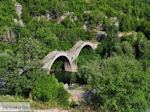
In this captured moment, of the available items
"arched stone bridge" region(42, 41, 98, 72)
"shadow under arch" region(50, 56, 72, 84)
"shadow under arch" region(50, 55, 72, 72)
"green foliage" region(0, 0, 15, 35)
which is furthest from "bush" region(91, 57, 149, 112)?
"green foliage" region(0, 0, 15, 35)

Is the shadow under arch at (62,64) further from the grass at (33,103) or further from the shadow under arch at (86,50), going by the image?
the grass at (33,103)

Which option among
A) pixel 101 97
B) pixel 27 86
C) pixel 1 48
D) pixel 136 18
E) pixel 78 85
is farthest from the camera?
pixel 136 18

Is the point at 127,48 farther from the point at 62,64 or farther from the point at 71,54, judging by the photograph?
the point at 62,64

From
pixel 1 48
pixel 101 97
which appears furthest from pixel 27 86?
pixel 1 48

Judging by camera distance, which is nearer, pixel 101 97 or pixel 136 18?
pixel 101 97

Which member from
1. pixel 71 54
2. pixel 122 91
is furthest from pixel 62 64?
pixel 122 91

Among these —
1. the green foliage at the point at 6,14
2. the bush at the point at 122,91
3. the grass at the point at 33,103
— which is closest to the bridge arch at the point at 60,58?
the green foliage at the point at 6,14

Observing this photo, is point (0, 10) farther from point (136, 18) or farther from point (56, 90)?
point (56, 90)
